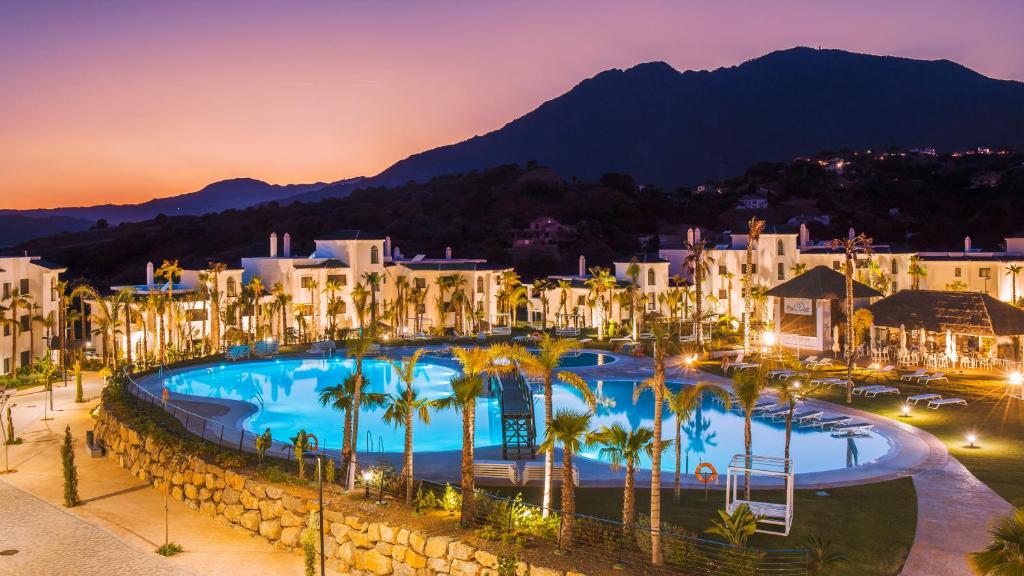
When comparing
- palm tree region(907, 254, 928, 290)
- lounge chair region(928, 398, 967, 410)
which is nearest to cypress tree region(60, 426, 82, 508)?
lounge chair region(928, 398, 967, 410)

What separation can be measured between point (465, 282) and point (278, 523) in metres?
33.9

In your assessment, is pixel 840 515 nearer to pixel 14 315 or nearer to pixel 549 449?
pixel 549 449

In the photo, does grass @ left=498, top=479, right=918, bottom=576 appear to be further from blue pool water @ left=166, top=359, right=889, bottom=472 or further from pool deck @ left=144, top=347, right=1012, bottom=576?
blue pool water @ left=166, top=359, right=889, bottom=472

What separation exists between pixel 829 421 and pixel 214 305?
31.0 metres

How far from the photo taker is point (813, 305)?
40.7 meters

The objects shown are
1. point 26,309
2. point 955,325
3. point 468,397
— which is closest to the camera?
point 468,397

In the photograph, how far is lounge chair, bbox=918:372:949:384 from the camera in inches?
1201

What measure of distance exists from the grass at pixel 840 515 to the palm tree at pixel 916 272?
36.8 metres

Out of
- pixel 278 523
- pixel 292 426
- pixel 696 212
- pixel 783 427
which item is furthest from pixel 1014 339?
pixel 696 212

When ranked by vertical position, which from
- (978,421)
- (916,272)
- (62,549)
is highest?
(916,272)

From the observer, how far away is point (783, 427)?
25.6 m

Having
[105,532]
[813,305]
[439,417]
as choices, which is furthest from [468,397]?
[813,305]

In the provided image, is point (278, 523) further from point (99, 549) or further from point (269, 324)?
point (269, 324)

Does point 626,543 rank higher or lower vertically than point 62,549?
higher
